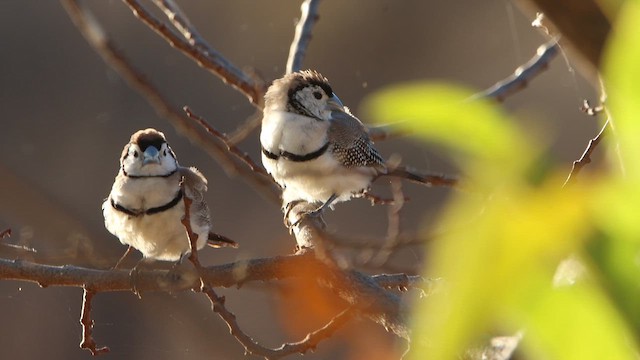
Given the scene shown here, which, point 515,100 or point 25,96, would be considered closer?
point 515,100

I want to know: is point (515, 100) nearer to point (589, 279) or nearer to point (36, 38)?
point (36, 38)

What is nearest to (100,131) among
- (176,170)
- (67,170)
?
(67,170)

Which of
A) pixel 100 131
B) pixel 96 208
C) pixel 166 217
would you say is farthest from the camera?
pixel 100 131

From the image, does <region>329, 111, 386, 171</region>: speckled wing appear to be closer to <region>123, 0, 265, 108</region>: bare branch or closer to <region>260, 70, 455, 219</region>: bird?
<region>260, 70, 455, 219</region>: bird

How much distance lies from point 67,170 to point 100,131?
0.25 m

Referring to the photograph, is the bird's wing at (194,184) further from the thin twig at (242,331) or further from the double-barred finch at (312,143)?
the thin twig at (242,331)

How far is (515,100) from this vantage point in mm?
4324

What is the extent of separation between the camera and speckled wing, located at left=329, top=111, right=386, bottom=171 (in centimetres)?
252

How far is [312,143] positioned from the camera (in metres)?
2.49

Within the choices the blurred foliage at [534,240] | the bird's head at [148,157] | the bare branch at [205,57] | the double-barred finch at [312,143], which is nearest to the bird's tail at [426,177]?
the bare branch at [205,57]

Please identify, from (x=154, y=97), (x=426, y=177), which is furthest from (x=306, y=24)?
(x=154, y=97)

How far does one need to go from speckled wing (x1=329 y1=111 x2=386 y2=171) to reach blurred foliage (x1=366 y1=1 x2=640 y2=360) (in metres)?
2.23

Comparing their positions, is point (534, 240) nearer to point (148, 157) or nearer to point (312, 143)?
point (148, 157)

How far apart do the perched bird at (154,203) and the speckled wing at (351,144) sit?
14.7 inches
